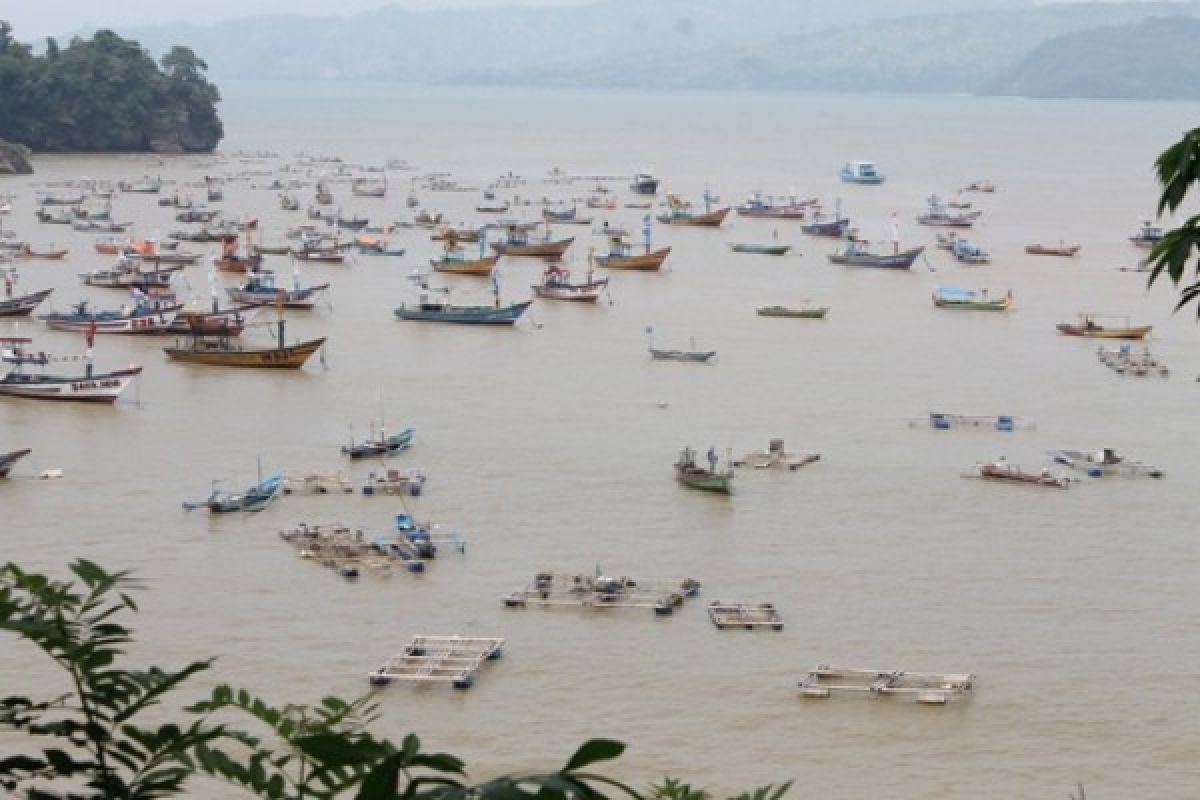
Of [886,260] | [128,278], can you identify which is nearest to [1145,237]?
[886,260]

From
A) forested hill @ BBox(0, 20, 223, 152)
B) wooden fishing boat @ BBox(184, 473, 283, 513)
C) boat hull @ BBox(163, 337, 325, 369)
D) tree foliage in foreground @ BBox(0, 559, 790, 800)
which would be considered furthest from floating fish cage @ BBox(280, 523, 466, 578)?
forested hill @ BBox(0, 20, 223, 152)

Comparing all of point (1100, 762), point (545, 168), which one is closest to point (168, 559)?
point (1100, 762)

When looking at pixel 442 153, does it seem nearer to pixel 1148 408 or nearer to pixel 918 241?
pixel 918 241

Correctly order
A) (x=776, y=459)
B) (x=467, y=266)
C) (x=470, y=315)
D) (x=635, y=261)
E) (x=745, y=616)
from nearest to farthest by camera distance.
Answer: (x=745, y=616), (x=776, y=459), (x=470, y=315), (x=467, y=266), (x=635, y=261)

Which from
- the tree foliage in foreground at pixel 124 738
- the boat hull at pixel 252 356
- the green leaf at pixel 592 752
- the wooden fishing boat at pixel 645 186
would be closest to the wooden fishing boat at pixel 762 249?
the wooden fishing boat at pixel 645 186

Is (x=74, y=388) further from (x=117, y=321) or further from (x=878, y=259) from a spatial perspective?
(x=878, y=259)

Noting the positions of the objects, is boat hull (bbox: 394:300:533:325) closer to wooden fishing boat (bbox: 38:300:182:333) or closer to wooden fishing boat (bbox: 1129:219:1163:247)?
wooden fishing boat (bbox: 38:300:182:333)

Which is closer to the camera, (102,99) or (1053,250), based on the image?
(1053,250)
